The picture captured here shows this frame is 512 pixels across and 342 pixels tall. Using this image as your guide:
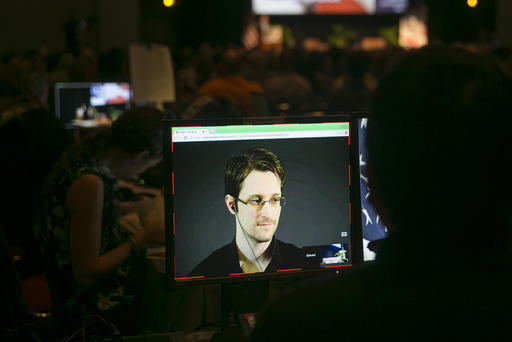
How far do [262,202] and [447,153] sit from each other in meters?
0.83

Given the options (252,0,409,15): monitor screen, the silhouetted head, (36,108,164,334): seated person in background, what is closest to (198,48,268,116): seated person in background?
(36,108,164,334): seated person in background

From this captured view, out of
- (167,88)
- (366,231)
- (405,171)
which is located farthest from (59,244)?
(405,171)

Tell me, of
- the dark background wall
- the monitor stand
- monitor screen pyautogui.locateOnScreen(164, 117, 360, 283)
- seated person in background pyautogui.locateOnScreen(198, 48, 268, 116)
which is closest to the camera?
monitor screen pyautogui.locateOnScreen(164, 117, 360, 283)

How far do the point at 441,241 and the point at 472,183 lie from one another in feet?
0.22

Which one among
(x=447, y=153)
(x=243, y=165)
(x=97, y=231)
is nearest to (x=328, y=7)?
(x=97, y=231)

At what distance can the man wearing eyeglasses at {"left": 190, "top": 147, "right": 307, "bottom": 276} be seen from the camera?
1386mm

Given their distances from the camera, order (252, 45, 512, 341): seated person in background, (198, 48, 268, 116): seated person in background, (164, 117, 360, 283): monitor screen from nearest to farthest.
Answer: (252, 45, 512, 341): seated person in background
(164, 117, 360, 283): monitor screen
(198, 48, 268, 116): seated person in background

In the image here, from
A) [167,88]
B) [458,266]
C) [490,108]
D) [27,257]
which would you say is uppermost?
[167,88]

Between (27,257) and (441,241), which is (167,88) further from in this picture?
(441,241)

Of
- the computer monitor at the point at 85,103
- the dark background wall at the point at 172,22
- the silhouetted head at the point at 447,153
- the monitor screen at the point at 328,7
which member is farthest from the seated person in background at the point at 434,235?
the monitor screen at the point at 328,7

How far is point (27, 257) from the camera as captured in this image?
2729mm

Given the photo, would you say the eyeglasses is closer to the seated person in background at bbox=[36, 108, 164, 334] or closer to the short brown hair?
the short brown hair

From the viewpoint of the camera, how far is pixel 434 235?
2.00ft

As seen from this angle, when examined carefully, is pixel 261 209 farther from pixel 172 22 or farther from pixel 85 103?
pixel 172 22
